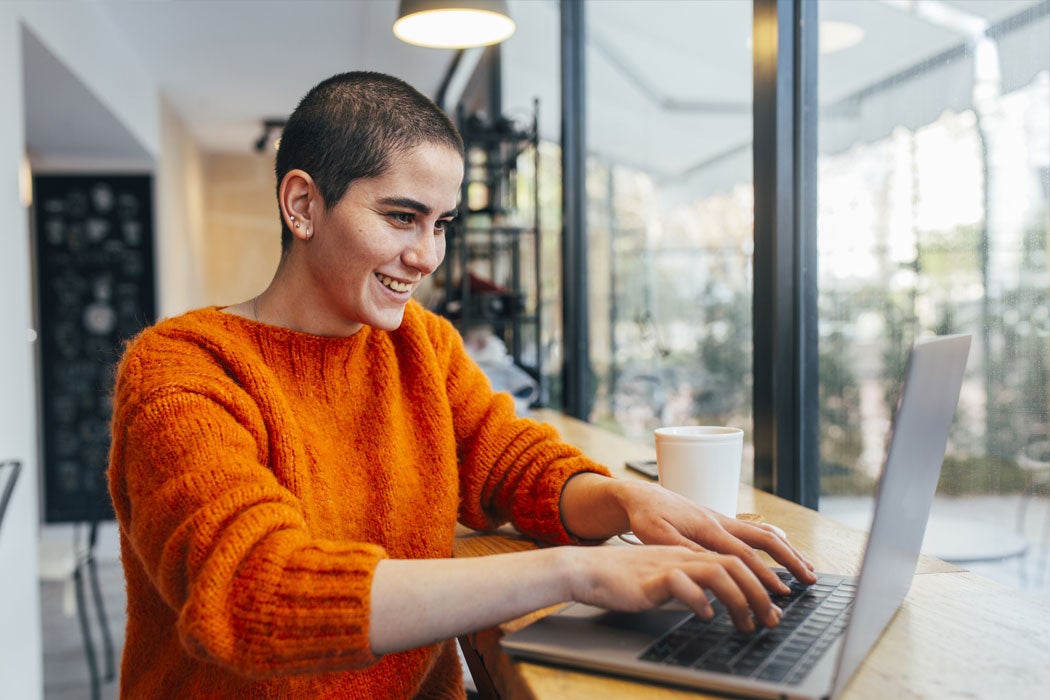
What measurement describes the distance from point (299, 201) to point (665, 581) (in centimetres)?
63

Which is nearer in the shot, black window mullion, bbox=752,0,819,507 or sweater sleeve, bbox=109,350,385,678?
sweater sleeve, bbox=109,350,385,678

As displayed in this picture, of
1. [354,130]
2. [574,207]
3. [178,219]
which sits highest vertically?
[178,219]

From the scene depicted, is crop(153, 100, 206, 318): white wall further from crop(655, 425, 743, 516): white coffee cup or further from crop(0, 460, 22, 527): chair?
crop(655, 425, 743, 516): white coffee cup

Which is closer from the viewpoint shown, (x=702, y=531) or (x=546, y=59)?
(x=702, y=531)

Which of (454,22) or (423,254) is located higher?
(454,22)

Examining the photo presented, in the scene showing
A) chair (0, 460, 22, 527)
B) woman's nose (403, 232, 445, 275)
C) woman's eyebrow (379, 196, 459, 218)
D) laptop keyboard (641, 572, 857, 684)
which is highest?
woman's eyebrow (379, 196, 459, 218)

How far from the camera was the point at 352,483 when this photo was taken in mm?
1062

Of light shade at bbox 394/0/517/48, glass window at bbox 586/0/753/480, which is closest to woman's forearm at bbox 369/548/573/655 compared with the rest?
glass window at bbox 586/0/753/480

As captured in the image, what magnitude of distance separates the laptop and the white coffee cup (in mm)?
276

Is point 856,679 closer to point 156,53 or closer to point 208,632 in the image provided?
point 208,632

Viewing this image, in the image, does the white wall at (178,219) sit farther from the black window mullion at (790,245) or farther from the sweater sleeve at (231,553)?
the sweater sleeve at (231,553)

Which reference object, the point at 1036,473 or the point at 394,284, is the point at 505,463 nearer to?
the point at 394,284

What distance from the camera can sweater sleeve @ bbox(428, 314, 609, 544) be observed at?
44.3 inches

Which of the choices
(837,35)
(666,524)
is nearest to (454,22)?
(837,35)
